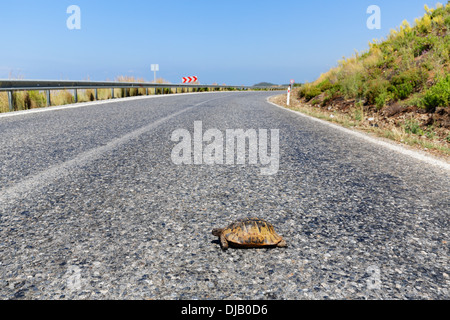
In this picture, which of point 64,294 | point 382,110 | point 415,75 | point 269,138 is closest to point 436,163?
point 269,138

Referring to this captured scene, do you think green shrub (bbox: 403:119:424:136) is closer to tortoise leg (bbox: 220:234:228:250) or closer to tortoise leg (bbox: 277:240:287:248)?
tortoise leg (bbox: 277:240:287:248)

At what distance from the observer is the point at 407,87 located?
33.0 ft

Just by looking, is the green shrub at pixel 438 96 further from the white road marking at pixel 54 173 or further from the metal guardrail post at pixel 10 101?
the metal guardrail post at pixel 10 101

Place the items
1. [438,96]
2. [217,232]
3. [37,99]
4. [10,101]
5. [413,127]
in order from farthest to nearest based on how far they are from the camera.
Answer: [37,99], [10,101], [438,96], [413,127], [217,232]

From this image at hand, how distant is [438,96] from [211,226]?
8.17 meters

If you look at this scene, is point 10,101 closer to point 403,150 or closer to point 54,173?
point 54,173

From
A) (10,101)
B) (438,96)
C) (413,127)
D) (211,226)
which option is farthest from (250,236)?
(10,101)

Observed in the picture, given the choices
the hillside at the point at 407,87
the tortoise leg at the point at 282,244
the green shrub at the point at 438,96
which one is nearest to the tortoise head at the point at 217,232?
the tortoise leg at the point at 282,244

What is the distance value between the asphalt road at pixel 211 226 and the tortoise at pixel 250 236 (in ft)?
0.18
